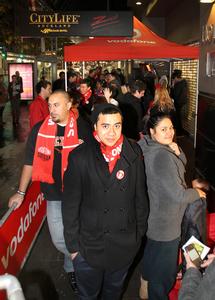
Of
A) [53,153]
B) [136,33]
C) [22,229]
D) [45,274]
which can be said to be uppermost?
[136,33]

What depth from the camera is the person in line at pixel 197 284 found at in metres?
1.72

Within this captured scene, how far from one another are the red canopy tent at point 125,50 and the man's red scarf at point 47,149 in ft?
16.7

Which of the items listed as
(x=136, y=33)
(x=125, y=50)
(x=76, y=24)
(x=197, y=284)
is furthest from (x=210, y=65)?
(x=76, y=24)

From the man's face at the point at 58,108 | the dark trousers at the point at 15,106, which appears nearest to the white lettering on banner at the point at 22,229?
the man's face at the point at 58,108

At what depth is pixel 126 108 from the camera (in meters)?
7.56

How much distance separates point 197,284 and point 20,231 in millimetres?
2590

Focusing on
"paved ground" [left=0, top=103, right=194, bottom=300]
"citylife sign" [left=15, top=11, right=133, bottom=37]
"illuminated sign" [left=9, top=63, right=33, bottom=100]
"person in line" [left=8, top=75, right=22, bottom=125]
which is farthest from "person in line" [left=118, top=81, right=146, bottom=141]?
"illuminated sign" [left=9, top=63, right=33, bottom=100]

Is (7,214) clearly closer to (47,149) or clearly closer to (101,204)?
(47,149)

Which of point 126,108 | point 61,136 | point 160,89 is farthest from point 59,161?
point 160,89

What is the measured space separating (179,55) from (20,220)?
6442mm

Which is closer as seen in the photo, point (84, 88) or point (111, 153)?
point (111, 153)

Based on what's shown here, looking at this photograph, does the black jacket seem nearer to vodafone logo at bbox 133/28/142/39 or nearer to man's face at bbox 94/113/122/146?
man's face at bbox 94/113/122/146

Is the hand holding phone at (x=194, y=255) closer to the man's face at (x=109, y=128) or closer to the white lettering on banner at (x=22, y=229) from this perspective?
the man's face at (x=109, y=128)

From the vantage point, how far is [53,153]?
391 centimetres
